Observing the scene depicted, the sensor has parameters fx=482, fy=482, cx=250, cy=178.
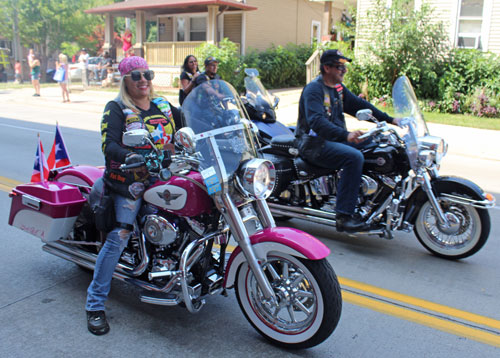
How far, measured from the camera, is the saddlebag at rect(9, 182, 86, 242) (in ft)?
13.0

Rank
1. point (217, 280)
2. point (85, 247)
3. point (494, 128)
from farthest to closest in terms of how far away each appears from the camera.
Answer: point (494, 128)
point (85, 247)
point (217, 280)

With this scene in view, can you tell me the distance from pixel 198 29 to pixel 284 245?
26.9m

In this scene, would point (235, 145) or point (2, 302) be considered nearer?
point (235, 145)

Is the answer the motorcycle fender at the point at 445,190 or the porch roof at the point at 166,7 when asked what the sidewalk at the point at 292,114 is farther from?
the motorcycle fender at the point at 445,190

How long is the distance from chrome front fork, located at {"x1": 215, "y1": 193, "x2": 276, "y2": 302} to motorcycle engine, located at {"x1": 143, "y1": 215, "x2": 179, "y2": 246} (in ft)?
1.49

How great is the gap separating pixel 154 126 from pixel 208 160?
2.12 feet

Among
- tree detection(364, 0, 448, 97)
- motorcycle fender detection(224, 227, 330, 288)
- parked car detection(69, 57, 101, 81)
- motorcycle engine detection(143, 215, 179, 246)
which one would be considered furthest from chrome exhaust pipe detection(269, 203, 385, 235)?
parked car detection(69, 57, 101, 81)

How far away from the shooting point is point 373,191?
5.08m

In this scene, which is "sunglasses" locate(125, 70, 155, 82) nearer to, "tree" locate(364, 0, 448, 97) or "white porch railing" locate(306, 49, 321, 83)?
"tree" locate(364, 0, 448, 97)

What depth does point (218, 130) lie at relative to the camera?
Result: 3.19 metres

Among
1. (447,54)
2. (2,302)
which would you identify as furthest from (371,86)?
(2,302)

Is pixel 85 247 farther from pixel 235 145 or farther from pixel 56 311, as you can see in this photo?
pixel 235 145

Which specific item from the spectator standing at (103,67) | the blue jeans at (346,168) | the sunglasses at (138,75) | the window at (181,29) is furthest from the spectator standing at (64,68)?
the sunglasses at (138,75)

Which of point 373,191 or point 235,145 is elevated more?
point 235,145
